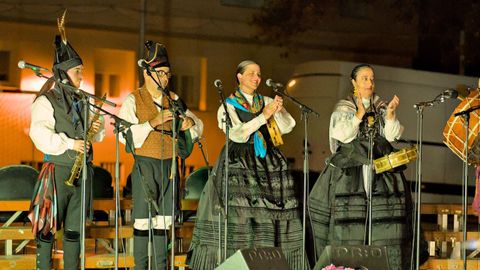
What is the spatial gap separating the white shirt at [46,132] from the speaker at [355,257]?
5.39 feet

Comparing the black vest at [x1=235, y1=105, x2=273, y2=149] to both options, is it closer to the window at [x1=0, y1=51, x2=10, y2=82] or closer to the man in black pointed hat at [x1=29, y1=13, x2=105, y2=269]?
the man in black pointed hat at [x1=29, y1=13, x2=105, y2=269]

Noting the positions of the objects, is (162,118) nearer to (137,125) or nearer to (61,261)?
(137,125)

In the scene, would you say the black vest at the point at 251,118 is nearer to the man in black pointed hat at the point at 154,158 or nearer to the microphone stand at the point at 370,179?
the man in black pointed hat at the point at 154,158

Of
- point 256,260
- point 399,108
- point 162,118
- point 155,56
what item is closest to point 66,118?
point 162,118

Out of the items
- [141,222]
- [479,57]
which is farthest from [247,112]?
[479,57]

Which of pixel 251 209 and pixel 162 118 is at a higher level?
pixel 162 118

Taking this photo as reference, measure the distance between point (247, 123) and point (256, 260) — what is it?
1367 millimetres

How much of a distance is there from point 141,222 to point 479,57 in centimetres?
564

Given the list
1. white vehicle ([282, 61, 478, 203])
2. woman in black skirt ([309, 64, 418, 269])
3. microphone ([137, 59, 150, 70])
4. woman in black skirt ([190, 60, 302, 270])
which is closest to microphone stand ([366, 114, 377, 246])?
woman in black skirt ([309, 64, 418, 269])

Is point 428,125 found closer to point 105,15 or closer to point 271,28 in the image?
point 271,28

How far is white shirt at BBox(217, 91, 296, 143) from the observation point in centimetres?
646

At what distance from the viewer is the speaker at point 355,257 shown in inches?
215

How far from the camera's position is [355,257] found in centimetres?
551

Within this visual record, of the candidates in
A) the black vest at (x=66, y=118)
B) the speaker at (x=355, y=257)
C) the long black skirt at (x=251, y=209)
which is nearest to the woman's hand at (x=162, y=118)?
the black vest at (x=66, y=118)
